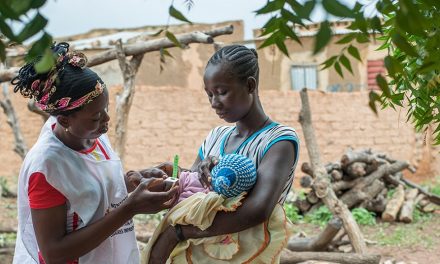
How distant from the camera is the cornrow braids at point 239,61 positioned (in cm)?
247

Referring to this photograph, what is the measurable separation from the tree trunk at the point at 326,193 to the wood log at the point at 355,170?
9.00 ft

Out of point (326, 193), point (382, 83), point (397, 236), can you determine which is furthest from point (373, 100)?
point (397, 236)

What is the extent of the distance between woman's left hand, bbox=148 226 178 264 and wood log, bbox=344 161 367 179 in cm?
832

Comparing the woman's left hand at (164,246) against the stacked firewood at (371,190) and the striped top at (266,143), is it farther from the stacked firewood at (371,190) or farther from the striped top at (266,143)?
the stacked firewood at (371,190)

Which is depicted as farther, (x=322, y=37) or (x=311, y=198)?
(x=311, y=198)

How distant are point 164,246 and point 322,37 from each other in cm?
149

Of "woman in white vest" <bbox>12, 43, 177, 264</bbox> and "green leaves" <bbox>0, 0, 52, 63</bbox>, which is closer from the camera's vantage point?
"green leaves" <bbox>0, 0, 52, 63</bbox>

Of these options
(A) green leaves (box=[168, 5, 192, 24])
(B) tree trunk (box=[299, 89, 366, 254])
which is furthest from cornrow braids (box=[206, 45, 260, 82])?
(B) tree trunk (box=[299, 89, 366, 254])

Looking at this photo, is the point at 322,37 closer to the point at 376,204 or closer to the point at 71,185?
the point at 71,185

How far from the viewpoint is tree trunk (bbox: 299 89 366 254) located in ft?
23.7

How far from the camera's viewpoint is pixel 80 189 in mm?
2449

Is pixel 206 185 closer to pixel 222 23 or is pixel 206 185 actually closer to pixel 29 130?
pixel 29 130

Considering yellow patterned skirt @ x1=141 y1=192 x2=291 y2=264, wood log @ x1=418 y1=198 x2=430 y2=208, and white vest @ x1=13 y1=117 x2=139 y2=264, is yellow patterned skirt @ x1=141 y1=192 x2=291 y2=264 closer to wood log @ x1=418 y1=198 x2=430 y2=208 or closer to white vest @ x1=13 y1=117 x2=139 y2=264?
white vest @ x1=13 y1=117 x2=139 y2=264

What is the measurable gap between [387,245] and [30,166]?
7114mm
